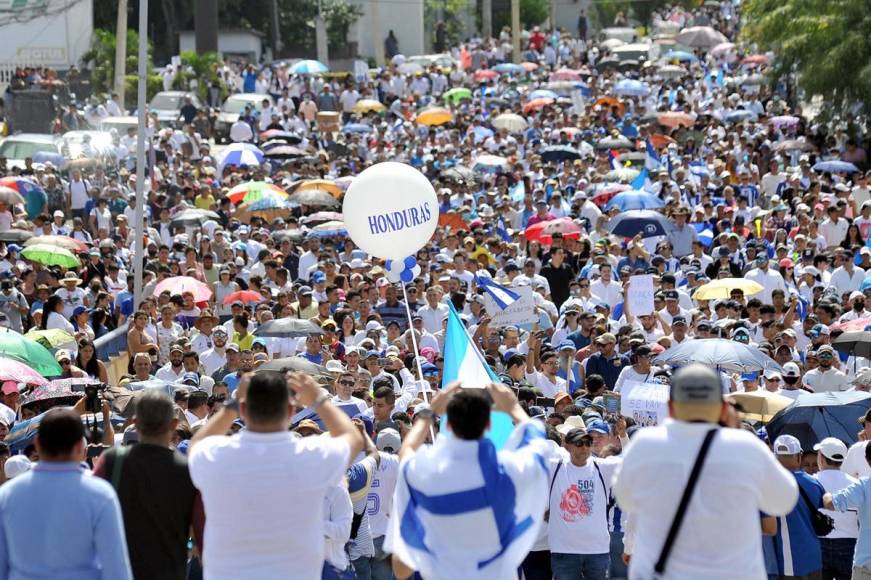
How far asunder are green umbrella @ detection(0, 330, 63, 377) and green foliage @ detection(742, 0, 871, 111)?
19.7m

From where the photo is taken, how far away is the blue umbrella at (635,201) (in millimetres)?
22234

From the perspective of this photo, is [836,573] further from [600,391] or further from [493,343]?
[493,343]

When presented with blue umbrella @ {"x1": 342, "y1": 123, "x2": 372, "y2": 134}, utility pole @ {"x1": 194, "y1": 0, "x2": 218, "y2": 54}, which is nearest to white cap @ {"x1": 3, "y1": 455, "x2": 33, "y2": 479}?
blue umbrella @ {"x1": 342, "y1": 123, "x2": 372, "y2": 134}

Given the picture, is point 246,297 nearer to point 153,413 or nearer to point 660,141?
point 153,413

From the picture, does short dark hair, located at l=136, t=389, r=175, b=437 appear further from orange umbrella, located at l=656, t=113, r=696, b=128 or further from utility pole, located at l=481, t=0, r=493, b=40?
utility pole, located at l=481, t=0, r=493, b=40

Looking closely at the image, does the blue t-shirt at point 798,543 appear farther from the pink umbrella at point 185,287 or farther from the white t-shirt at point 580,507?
the pink umbrella at point 185,287

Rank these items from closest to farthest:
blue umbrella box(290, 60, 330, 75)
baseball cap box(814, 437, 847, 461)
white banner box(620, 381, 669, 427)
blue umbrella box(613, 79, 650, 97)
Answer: baseball cap box(814, 437, 847, 461) → white banner box(620, 381, 669, 427) → blue umbrella box(613, 79, 650, 97) → blue umbrella box(290, 60, 330, 75)

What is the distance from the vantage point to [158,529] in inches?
237

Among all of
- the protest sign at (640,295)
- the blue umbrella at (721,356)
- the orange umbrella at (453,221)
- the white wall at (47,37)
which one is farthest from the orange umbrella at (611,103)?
the blue umbrella at (721,356)

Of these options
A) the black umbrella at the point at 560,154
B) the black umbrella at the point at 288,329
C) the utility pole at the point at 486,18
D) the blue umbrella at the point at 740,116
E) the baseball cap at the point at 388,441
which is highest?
the utility pole at the point at 486,18

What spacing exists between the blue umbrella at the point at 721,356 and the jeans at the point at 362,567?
165 inches

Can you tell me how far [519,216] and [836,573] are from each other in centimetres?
1462

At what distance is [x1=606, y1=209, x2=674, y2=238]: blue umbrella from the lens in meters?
20.2

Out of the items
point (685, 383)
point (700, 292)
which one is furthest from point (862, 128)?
point (685, 383)
